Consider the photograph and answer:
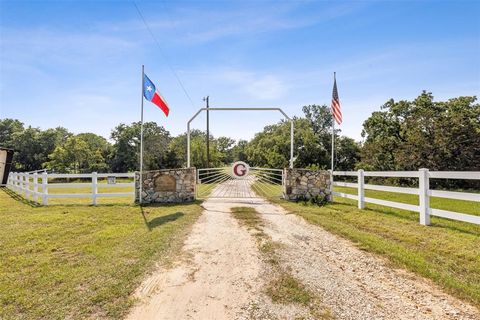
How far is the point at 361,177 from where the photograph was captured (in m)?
8.95

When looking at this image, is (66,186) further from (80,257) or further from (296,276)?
(296,276)

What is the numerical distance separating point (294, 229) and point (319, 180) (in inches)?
187

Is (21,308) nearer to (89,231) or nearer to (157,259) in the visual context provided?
(157,259)

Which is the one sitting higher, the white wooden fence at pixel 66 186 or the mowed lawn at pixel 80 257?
the white wooden fence at pixel 66 186

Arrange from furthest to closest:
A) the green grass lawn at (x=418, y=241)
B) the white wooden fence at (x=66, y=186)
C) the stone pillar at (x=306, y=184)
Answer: the stone pillar at (x=306, y=184), the white wooden fence at (x=66, y=186), the green grass lawn at (x=418, y=241)

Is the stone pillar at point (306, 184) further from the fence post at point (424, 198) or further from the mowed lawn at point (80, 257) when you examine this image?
the fence post at point (424, 198)

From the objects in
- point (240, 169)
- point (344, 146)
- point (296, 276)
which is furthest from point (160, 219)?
point (344, 146)

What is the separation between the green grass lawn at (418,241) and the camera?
3.88 m

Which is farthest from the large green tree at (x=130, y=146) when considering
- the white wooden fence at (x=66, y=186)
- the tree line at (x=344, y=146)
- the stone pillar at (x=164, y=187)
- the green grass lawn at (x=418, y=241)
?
the green grass lawn at (x=418, y=241)

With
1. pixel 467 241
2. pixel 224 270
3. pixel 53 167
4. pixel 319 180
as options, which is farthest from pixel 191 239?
pixel 53 167

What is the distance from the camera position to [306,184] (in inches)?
439

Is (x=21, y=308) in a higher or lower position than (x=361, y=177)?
lower

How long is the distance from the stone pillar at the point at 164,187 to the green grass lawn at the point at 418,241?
4.25 m

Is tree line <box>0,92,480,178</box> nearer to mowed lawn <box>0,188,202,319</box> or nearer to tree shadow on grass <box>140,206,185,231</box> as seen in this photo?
tree shadow on grass <box>140,206,185,231</box>
